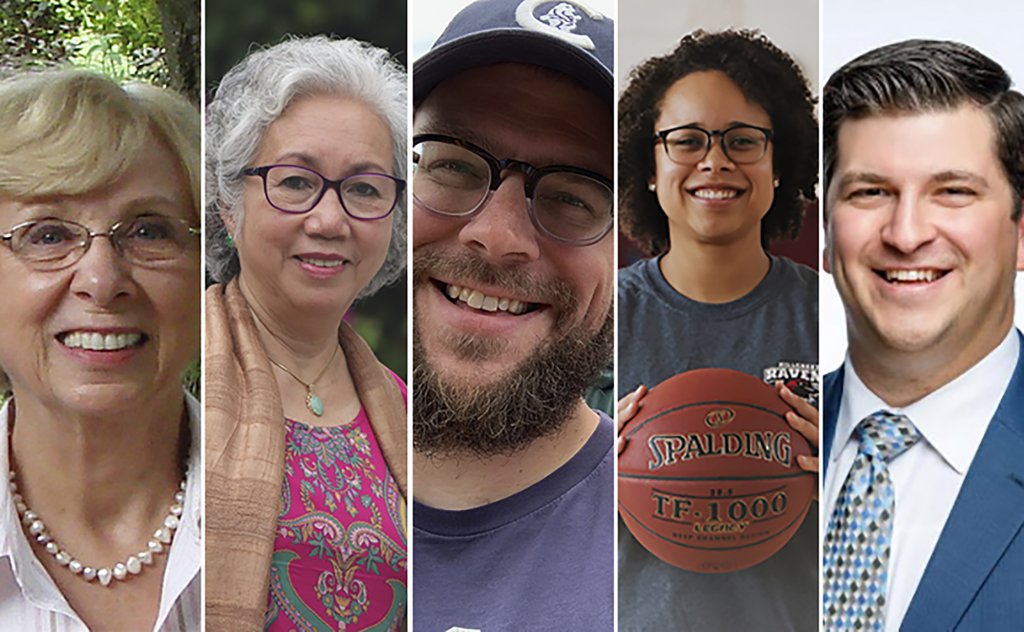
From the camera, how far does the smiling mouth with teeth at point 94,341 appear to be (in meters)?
3.88

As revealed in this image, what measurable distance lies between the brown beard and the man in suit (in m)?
0.77

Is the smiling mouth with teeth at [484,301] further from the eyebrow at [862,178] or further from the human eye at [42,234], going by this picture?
the human eye at [42,234]

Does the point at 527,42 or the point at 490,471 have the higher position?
the point at 527,42

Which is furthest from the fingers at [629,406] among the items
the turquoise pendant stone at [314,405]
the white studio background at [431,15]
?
the white studio background at [431,15]

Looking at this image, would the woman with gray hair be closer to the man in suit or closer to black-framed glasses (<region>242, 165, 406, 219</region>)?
black-framed glasses (<region>242, 165, 406, 219</region>)

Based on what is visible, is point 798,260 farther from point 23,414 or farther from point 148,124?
point 23,414

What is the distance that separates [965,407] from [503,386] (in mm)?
1279

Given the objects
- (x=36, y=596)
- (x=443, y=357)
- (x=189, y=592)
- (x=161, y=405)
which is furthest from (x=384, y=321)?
(x=36, y=596)

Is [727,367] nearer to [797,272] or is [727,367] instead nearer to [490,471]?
[797,272]

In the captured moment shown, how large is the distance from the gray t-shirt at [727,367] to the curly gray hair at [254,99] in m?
0.96

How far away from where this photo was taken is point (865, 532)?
4098mm

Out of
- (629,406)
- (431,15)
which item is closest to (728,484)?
(629,406)

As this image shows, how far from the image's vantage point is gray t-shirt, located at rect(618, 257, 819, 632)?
4.14 meters

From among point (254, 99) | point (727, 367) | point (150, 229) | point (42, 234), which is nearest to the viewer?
point (42, 234)
